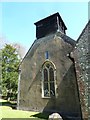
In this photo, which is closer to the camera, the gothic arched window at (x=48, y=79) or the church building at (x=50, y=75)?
the church building at (x=50, y=75)

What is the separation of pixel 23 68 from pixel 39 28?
191 inches

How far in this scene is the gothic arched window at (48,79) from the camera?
13734 mm

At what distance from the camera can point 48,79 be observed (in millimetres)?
14180

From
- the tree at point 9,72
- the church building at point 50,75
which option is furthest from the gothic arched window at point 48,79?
the tree at point 9,72

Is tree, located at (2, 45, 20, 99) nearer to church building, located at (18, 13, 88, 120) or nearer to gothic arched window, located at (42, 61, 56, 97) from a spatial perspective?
church building, located at (18, 13, 88, 120)

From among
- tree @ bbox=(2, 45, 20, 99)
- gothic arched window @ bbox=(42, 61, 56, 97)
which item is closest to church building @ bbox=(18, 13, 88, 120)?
gothic arched window @ bbox=(42, 61, 56, 97)

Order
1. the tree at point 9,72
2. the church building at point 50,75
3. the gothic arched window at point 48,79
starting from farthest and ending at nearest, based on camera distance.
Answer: the tree at point 9,72
the gothic arched window at point 48,79
the church building at point 50,75

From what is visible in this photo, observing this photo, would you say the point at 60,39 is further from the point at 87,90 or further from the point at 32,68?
the point at 87,90

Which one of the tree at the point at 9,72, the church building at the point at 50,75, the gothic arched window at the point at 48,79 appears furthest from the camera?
the tree at the point at 9,72

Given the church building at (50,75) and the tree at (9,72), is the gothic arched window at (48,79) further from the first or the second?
the tree at (9,72)

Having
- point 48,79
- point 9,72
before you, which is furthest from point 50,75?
point 9,72

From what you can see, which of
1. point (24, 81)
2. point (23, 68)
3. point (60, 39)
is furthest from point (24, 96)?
point (60, 39)

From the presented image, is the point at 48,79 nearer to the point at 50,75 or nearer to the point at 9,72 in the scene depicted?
the point at 50,75

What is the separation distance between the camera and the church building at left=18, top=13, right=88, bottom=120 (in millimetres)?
12312
